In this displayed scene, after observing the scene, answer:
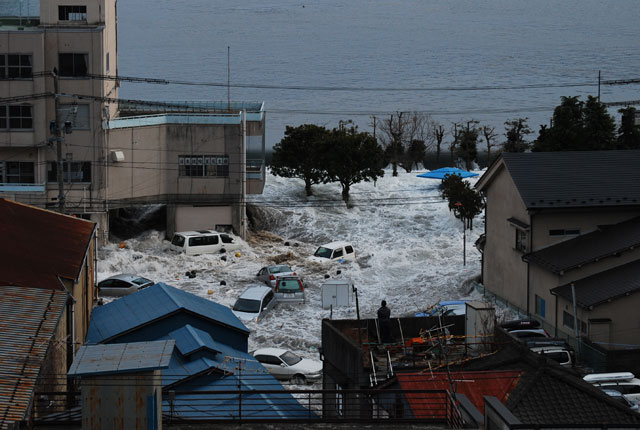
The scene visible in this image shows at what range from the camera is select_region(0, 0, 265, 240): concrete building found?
36.9 m

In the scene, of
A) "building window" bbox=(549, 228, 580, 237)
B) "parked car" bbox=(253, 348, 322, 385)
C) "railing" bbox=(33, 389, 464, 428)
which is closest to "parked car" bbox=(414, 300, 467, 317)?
"building window" bbox=(549, 228, 580, 237)

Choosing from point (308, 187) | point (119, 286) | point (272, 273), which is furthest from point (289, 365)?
point (308, 187)

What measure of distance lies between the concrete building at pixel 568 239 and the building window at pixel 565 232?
0.03m

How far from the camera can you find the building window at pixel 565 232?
91.0 ft

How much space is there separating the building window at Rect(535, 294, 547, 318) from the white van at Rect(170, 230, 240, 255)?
1434 cm

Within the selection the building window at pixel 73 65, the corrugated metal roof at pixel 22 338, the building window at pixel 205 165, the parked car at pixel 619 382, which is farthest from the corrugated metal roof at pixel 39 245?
the building window at pixel 205 165

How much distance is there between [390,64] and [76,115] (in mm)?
111372

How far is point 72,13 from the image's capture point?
37406 mm

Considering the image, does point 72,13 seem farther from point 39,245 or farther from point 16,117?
point 39,245

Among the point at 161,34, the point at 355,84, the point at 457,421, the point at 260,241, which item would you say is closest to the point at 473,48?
the point at 355,84

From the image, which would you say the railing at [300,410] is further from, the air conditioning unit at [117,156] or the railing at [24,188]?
the air conditioning unit at [117,156]

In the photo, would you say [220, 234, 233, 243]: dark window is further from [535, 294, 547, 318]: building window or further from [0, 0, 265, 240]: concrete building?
[535, 294, 547, 318]: building window

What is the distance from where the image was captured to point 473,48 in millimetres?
155000

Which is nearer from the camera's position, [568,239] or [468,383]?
[468,383]
